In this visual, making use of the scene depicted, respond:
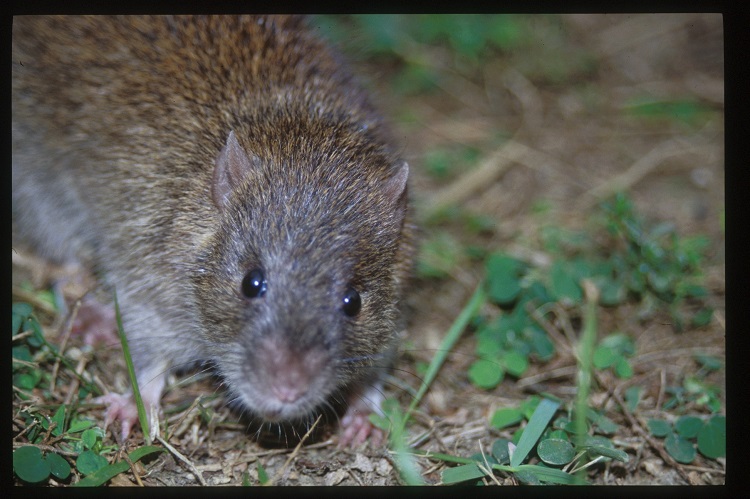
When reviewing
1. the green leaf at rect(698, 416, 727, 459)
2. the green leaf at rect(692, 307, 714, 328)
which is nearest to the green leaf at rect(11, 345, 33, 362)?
the green leaf at rect(698, 416, 727, 459)

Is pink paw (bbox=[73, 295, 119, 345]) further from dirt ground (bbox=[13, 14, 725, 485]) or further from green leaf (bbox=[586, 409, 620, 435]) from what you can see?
green leaf (bbox=[586, 409, 620, 435])

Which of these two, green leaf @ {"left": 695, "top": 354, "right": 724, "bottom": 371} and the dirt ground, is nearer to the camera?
the dirt ground

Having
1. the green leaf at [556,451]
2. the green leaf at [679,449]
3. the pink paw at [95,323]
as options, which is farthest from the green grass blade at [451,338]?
the pink paw at [95,323]

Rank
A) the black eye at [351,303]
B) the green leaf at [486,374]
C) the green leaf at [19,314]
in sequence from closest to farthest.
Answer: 1. the black eye at [351,303]
2. the green leaf at [19,314]
3. the green leaf at [486,374]

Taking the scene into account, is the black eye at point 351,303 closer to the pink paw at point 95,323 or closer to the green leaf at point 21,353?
the pink paw at point 95,323

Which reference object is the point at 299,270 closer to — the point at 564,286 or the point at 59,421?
the point at 59,421
